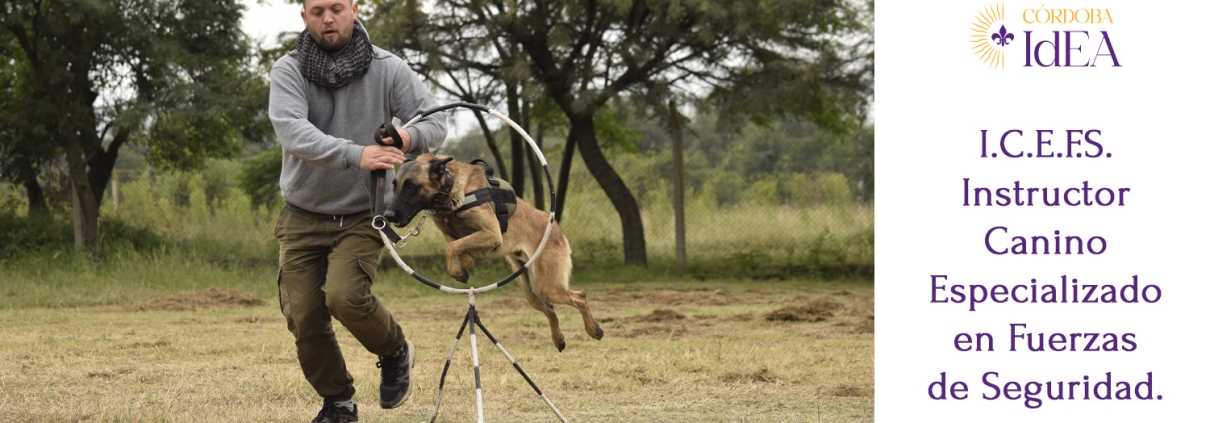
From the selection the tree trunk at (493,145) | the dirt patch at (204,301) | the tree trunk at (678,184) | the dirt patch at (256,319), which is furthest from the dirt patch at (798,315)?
the tree trunk at (493,145)

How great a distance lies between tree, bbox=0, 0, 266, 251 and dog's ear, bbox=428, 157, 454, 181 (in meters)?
9.69

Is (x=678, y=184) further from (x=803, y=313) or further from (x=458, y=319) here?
(x=458, y=319)

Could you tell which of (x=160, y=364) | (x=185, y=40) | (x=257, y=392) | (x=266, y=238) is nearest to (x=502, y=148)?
(x=266, y=238)

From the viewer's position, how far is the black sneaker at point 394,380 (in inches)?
219

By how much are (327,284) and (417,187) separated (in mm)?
562

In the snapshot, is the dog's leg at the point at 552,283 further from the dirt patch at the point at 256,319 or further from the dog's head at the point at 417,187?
the dirt patch at the point at 256,319

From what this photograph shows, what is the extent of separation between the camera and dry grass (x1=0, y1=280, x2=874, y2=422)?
6.00 m

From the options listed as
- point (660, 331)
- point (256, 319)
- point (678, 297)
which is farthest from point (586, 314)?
point (678, 297)

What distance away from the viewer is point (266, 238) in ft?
55.2

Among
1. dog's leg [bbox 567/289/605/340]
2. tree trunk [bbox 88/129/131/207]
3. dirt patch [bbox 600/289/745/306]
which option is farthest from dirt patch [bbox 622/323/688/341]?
tree trunk [bbox 88/129/131/207]

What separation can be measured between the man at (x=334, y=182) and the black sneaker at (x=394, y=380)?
0.09ft

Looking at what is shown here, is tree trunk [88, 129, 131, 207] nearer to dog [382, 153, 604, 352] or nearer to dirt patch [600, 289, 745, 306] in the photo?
dirt patch [600, 289, 745, 306]
